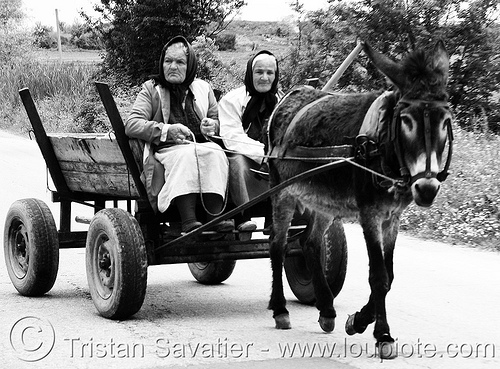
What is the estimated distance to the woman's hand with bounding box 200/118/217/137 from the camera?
23.9ft

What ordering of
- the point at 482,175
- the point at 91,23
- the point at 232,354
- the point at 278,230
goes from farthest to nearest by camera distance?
1. the point at 91,23
2. the point at 482,175
3. the point at 278,230
4. the point at 232,354

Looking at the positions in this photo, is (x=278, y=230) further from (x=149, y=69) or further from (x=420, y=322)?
(x=149, y=69)

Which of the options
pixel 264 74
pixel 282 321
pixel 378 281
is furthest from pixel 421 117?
pixel 264 74

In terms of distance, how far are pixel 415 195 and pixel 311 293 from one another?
251 cm

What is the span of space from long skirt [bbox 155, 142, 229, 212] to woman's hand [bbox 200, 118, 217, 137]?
0.33 metres

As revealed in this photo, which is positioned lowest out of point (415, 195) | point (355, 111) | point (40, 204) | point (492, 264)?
point (492, 264)

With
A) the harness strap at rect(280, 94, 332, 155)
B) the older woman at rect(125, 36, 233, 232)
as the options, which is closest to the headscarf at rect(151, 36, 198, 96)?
the older woman at rect(125, 36, 233, 232)

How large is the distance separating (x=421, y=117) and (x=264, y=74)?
2.22 m

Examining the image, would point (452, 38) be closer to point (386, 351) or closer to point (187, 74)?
point (187, 74)

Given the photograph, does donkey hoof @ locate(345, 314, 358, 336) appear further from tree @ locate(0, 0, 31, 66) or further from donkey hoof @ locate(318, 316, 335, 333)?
tree @ locate(0, 0, 31, 66)

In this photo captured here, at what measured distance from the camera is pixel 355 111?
604 centimetres

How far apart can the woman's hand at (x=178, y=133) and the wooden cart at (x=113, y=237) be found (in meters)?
0.28

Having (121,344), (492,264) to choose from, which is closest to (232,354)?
(121,344)

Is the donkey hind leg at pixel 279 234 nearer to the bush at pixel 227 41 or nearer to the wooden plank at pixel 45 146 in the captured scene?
the wooden plank at pixel 45 146
